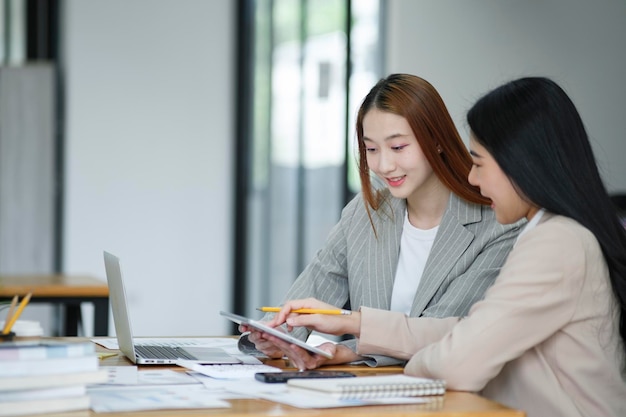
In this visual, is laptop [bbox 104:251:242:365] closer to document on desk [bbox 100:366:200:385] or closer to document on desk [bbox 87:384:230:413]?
document on desk [bbox 100:366:200:385]

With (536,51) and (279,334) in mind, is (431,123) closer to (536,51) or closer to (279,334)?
(279,334)

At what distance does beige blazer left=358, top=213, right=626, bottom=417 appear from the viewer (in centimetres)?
182

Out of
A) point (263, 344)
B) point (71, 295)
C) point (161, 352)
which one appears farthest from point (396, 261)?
point (71, 295)

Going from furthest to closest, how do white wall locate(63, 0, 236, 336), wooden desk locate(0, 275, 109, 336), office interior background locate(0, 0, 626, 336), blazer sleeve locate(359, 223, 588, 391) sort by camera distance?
white wall locate(63, 0, 236, 336), office interior background locate(0, 0, 626, 336), wooden desk locate(0, 275, 109, 336), blazer sleeve locate(359, 223, 588, 391)

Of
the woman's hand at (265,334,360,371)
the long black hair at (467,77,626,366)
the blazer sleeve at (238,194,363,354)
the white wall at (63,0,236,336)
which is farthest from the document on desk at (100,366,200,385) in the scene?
the white wall at (63,0,236,336)

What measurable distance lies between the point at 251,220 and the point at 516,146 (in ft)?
15.0

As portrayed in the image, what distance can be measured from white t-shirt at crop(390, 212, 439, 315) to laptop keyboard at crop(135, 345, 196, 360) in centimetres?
54

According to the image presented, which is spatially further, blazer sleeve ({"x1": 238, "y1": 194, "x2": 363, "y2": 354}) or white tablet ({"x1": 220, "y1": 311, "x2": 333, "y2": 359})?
blazer sleeve ({"x1": 238, "y1": 194, "x2": 363, "y2": 354})

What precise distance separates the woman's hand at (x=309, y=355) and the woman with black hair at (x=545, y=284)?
24cm

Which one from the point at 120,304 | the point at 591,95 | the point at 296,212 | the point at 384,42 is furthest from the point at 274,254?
the point at 120,304

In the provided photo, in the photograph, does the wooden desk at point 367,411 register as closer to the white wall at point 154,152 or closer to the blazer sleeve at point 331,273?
the blazer sleeve at point 331,273

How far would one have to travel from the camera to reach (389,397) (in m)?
1.68

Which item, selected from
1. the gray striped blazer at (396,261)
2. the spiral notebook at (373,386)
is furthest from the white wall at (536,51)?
the spiral notebook at (373,386)

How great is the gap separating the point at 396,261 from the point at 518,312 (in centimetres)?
69
